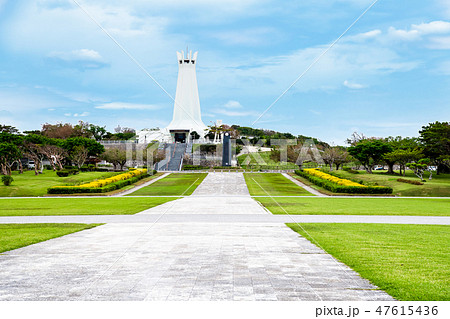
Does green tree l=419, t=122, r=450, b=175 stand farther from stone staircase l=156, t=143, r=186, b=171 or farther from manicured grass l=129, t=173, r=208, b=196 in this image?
stone staircase l=156, t=143, r=186, b=171

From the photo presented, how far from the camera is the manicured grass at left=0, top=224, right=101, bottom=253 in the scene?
27.6ft

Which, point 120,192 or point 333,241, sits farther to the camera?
point 120,192

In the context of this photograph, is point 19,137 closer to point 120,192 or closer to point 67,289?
point 120,192

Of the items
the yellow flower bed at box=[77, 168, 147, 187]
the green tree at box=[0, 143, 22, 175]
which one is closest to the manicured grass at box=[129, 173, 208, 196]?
the yellow flower bed at box=[77, 168, 147, 187]

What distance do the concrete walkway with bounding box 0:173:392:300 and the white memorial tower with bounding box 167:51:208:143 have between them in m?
80.8

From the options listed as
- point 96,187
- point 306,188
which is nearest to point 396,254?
point 96,187

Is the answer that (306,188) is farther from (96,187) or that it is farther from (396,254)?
(396,254)

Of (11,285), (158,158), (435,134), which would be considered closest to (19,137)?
(158,158)

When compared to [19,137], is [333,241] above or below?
below

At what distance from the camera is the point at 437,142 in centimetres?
4228

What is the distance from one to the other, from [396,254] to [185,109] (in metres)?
84.6

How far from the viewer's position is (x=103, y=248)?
7.75m

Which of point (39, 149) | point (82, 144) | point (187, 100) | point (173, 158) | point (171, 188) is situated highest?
point (187, 100)

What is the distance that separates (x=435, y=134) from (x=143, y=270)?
4421 centimetres
